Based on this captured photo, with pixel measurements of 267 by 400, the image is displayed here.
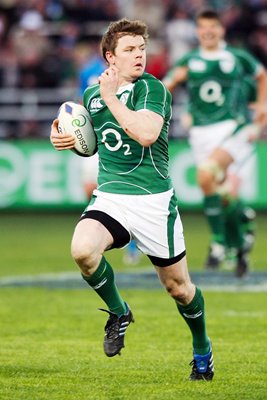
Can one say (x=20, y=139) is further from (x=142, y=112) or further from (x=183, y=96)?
(x=142, y=112)

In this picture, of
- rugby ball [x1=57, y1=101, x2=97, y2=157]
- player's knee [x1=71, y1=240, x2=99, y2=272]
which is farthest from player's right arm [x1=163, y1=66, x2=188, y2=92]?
player's knee [x1=71, y1=240, x2=99, y2=272]

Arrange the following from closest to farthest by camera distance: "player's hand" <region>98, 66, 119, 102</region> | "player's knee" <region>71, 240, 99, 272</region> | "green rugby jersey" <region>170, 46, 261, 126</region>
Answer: "player's knee" <region>71, 240, 99, 272</region>
"player's hand" <region>98, 66, 119, 102</region>
"green rugby jersey" <region>170, 46, 261, 126</region>

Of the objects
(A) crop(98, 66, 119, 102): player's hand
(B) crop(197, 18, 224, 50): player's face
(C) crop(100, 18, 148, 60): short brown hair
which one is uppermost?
(C) crop(100, 18, 148, 60): short brown hair

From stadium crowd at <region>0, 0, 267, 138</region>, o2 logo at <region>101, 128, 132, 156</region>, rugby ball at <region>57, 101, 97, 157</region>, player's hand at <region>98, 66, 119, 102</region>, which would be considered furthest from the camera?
stadium crowd at <region>0, 0, 267, 138</region>

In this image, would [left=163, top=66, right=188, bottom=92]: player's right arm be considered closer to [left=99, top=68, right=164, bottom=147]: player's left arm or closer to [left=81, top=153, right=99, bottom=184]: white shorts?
[left=81, top=153, right=99, bottom=184]: white shorts

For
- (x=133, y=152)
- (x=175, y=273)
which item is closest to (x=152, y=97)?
(x=133, y=152)

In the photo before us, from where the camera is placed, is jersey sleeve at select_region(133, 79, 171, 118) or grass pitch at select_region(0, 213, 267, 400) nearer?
grass pitch at select_region(0, 213, 267, 400)

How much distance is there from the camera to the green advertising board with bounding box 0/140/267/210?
19125mm

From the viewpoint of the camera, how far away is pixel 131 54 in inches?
248

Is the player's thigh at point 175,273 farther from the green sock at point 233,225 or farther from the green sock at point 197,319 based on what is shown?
the green sock at point 233,225

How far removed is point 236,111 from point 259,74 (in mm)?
552

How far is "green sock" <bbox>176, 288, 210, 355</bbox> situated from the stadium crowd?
547 inches

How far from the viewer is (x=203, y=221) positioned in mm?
19109

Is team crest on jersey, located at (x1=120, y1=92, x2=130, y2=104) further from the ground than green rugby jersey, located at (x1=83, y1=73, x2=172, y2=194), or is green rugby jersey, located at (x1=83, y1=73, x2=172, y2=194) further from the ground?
team crest on jersey, located at (x1=120, y1=92, x2=130, y2=104)
